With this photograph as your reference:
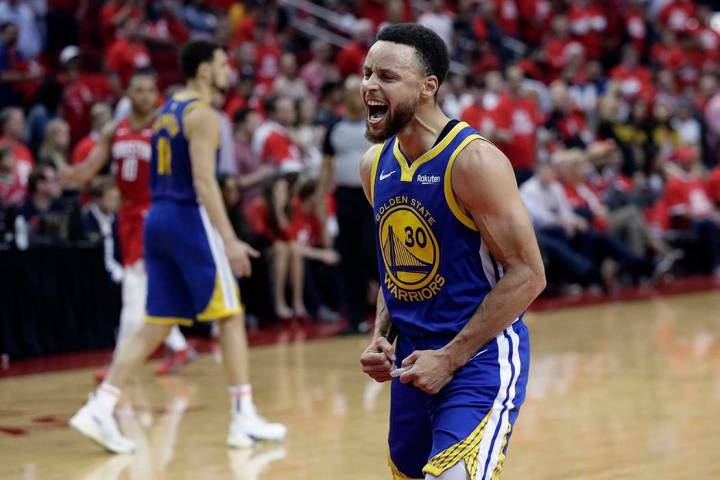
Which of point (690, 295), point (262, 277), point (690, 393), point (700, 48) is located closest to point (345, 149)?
point (262, 277)

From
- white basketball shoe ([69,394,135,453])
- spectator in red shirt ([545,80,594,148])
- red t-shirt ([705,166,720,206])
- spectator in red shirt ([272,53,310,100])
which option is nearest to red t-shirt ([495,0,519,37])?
spectator in red shirt ([545,80,594,148])

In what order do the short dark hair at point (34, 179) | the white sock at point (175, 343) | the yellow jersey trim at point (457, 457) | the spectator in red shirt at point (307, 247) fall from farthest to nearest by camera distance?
the spectator in red shirt at point (307, 247) < the short dark hair at point (34, 179) < the white sock at point (175, 343) < the yellow jersey trim at point (457, 457)

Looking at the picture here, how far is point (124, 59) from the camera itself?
14242 mm

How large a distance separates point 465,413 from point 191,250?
10.4ft

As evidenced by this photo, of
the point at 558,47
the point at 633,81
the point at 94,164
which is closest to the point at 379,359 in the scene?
the point at 94,164

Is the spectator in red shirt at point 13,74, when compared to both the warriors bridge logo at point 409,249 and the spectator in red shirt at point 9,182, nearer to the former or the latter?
the spectator in red shirt at point 9,182

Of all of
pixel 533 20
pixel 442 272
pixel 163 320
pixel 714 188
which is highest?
pixel 533 20

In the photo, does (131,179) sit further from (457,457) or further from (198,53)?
(457,457)

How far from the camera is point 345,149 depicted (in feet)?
34.2

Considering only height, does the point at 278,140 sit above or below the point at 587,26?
below

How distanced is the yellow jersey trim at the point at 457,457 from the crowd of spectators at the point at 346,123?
6571 millimetres

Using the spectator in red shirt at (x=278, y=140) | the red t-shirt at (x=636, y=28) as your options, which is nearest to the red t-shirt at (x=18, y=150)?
the spectator in red shirt at (x=278, y=140)

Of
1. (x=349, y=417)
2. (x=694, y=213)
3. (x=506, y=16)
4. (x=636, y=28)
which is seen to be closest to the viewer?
(x=349, y=417)

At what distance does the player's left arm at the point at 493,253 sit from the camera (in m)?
3.61
